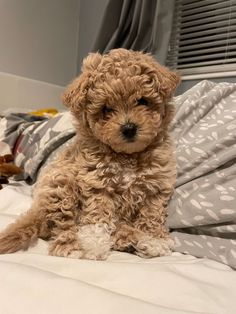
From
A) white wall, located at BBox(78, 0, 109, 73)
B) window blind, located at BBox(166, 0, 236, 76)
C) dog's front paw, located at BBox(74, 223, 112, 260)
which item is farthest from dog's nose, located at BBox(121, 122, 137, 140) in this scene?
white wall, located at BBox(78, 0, 109, 73)

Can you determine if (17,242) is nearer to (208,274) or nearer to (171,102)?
(208,274)

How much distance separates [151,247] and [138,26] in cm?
200

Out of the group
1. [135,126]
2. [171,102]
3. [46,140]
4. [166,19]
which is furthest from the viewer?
[166,19]

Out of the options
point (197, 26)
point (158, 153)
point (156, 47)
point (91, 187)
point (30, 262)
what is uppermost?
point (197, 26)

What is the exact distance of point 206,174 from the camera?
1.15 metres

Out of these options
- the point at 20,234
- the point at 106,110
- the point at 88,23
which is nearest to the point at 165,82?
the point at 106,110

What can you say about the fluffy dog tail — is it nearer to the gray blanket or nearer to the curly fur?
the curly fur

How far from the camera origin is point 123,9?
2.68 m

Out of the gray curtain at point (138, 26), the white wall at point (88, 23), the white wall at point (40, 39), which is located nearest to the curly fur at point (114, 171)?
the gray curtain at point (138, 26)

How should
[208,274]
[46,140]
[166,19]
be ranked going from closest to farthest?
1. [208,274]
2. [46,140]
3. [166,19]

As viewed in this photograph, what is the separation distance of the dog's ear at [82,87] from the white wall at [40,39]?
203 centimetres

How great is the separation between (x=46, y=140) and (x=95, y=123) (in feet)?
2.75

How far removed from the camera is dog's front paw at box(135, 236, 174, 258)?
3.38 ft

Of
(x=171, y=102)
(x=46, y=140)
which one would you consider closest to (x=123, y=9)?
(x=46, y=140)
